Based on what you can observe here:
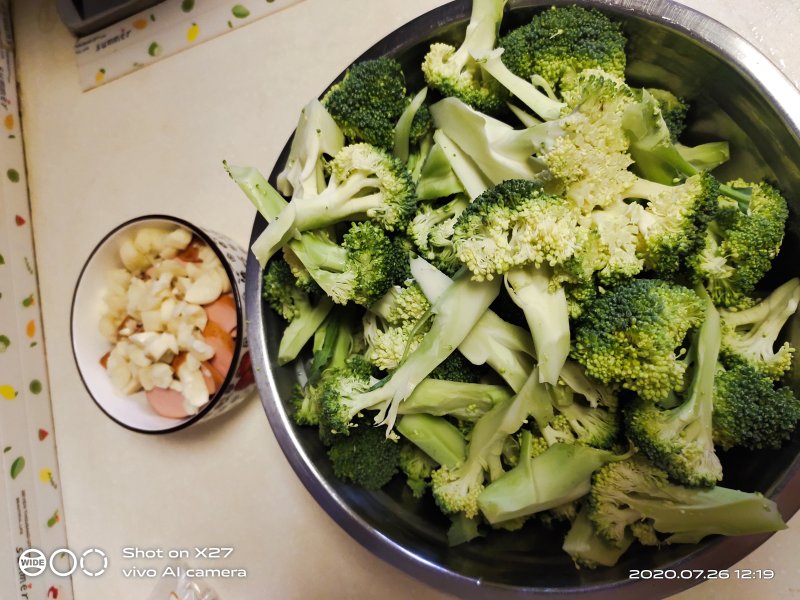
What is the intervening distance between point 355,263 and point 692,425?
521 mm

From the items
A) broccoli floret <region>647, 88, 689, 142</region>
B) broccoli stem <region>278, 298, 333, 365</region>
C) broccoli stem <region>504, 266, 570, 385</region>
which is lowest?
broccoli stem <region>278, 298, 333, 365</region>

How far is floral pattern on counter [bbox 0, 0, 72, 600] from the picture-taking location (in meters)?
1.29

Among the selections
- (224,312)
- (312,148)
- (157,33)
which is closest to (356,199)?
(312,148)

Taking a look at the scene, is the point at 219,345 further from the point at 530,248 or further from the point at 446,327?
the point at 530,248

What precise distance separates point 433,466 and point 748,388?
19.1 inches

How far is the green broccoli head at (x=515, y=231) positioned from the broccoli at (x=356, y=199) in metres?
0.14

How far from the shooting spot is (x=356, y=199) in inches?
35.3

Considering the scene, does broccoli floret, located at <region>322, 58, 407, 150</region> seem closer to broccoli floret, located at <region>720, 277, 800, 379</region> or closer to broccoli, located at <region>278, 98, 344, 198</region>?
broccoli, located at <region>278, 98, 344, 198</region>

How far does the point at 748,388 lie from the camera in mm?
789

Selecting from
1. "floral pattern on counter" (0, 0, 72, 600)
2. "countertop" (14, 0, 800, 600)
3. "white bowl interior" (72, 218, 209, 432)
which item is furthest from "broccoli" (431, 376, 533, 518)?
"floral pattern on counter" (0, 0, 72, 600)

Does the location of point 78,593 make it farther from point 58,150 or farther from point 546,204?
point 546,204

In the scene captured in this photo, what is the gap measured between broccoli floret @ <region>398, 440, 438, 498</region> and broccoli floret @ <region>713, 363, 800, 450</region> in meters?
0.44

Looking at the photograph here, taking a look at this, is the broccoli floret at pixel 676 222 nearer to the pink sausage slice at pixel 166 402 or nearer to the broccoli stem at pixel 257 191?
the broccoli stem at pixel 257 191

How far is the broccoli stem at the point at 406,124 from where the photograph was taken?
0.91m
